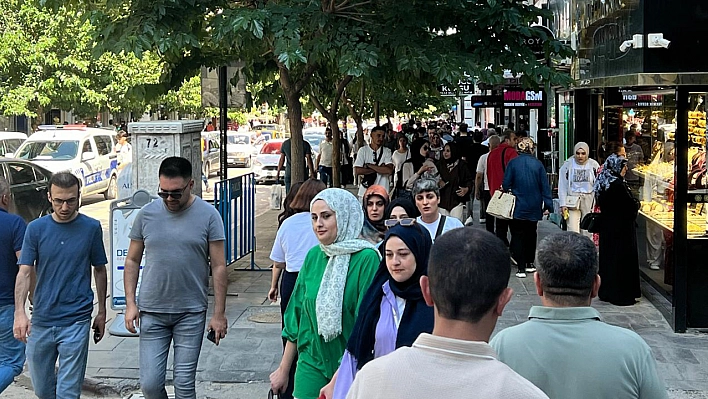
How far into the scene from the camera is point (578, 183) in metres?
11.8

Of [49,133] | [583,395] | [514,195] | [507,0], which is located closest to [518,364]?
[583,395]

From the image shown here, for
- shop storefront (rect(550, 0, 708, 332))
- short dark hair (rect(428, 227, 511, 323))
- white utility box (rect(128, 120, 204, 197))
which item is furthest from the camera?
white utility box (rect(128, 120, 204, 197))

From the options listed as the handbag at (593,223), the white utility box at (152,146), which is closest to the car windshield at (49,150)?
the white utility box at (152,146)

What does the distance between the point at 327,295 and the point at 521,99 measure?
16.1 m

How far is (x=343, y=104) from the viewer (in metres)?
28.3

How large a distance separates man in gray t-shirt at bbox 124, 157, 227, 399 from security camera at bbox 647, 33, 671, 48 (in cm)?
446

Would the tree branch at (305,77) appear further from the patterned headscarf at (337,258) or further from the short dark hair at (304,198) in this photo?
the patterned headscarf at (337,258)

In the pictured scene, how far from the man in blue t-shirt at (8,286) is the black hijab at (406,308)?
2.80 m

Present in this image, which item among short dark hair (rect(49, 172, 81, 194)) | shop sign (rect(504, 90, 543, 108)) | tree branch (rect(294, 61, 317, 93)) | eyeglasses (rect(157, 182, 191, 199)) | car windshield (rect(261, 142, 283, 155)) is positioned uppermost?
shop sign (rect(504, 90, 543, 108))

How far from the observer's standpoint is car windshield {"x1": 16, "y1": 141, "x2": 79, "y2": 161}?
73.9 ft

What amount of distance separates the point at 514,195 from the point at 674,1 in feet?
12.8

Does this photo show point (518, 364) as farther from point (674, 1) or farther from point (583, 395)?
point (674, 1)

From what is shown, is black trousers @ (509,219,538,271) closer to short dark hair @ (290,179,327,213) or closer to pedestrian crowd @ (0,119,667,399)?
pedestrian crowd @ (0,119,667,399)

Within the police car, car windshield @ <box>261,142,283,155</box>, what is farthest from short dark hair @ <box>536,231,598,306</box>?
car windshield @ <box>261,142,283,155</box>
